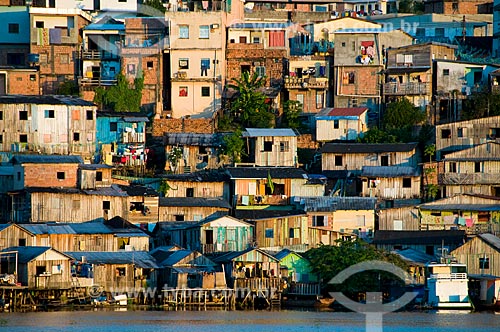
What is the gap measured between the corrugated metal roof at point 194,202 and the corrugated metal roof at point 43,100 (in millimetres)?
7215

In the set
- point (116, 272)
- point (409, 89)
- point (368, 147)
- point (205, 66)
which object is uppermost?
point (205, 66)

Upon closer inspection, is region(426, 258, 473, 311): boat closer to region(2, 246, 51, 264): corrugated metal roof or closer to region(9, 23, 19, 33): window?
region(2, 246, 51, 264): corrugated metal roof

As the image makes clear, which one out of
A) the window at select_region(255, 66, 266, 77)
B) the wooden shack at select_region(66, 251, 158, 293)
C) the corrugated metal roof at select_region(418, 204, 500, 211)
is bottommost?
the wooden shack at select_region(66, 251, 158, 293)

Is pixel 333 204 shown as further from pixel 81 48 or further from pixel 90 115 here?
pixel 81 48

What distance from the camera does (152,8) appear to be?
281 ft

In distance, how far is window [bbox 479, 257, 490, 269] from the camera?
6309 cm

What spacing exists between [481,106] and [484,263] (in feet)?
41.3

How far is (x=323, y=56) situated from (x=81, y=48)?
1297 cm

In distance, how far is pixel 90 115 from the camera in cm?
7212

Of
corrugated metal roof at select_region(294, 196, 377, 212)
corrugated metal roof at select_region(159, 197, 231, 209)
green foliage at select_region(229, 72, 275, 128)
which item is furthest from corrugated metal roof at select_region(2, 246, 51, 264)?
green foliage at select_region(229, 72, 275, 128)

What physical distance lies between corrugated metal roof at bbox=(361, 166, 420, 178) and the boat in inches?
378

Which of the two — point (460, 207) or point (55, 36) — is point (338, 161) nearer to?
point (460, 207)

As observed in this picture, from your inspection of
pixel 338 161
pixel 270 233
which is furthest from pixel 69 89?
pixel 270 233

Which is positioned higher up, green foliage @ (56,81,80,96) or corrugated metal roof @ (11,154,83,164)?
green foliage @ (56,81,80,96)
